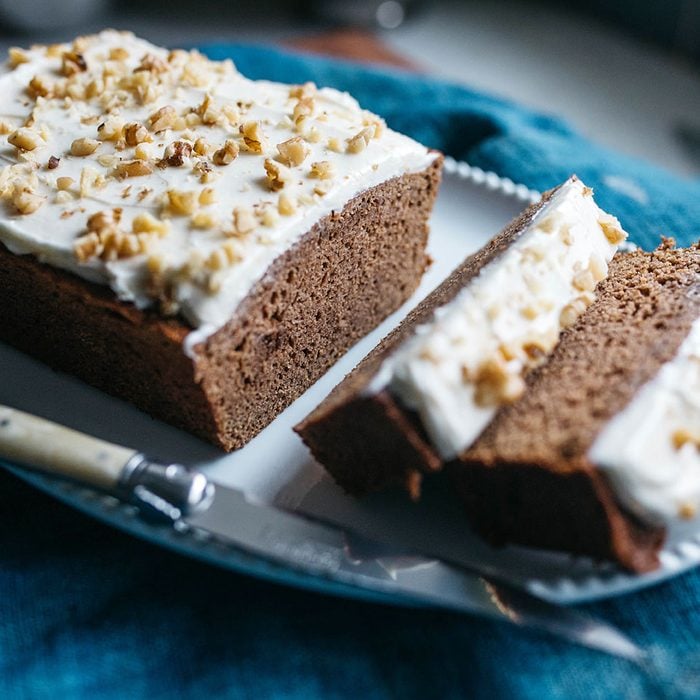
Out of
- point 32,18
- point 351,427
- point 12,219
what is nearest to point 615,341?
point 351,427

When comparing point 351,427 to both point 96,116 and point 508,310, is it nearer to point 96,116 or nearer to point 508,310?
point 508,310

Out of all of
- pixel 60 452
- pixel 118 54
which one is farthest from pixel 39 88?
pixel 60 452

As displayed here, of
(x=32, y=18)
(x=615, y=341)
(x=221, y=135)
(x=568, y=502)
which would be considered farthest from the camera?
(x=32, y=18)

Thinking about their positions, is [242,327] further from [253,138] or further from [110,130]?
[110,130]

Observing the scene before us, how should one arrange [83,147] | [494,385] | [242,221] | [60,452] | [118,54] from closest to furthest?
1. [494,385]
2. [60,452]
3. [242,221]
4. [83,147]
5. [118,54]

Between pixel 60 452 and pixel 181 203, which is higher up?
pixel 181 203

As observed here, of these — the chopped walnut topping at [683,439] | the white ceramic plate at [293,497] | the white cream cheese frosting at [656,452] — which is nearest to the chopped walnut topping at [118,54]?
the white ceramic plate at [293,497]

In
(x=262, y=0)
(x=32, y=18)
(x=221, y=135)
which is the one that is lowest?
(x=32, y=18)

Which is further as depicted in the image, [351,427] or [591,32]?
[591,32]
